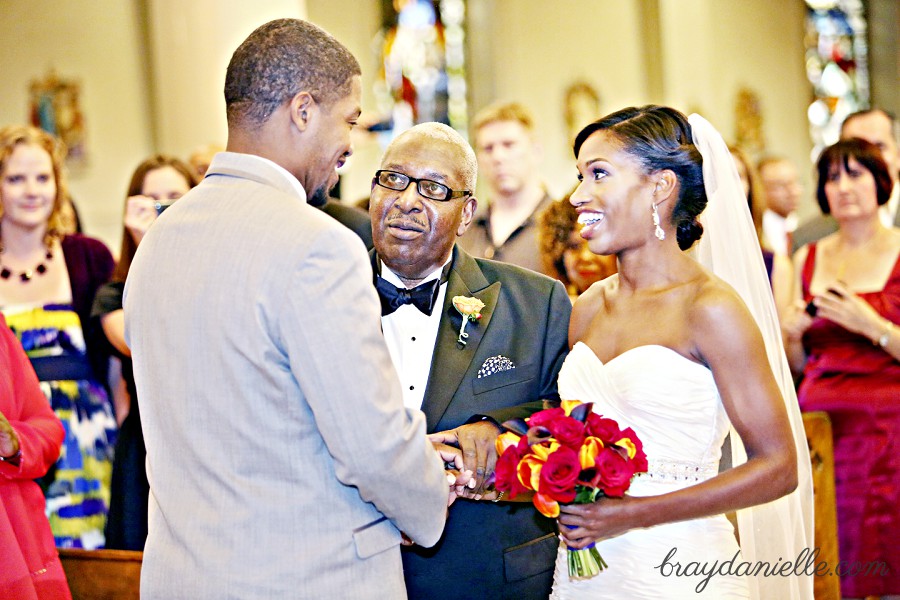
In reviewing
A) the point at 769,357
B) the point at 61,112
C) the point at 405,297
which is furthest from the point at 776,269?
the point at 61,112

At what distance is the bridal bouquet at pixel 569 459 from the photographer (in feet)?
8.54

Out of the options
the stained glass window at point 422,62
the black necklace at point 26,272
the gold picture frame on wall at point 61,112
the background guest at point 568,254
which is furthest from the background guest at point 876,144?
the stained glass window at point 422,62

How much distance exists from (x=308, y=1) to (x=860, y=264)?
8757 millimetres

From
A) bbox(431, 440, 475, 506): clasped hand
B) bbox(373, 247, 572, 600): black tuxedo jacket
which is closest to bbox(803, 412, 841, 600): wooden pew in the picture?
bbox(373, 247, 572, 600): black tuxedo jacket

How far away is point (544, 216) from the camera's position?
4672 millimetres

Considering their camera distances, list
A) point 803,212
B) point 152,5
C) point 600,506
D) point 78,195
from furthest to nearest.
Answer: point 803,212 → point 78,195 → point 152,5 → point 600,506

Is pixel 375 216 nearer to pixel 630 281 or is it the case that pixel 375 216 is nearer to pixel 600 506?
pixel 630 281

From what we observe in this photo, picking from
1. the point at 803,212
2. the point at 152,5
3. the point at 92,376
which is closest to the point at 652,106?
the point at 92,376

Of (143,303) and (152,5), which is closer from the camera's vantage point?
(143,303)

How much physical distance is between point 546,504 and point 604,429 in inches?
9.4

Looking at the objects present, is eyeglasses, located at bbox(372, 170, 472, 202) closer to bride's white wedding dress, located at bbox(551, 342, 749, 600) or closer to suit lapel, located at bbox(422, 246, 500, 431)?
suit lapel, located at bbox(422, 246, 500, 431)

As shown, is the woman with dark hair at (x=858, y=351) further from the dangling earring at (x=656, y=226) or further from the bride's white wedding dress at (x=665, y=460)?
the bride's white wedding dress at (x=665, y=460)

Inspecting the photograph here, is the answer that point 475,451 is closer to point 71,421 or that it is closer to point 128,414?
point 128,414

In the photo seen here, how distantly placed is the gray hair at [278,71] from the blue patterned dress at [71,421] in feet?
8.35
